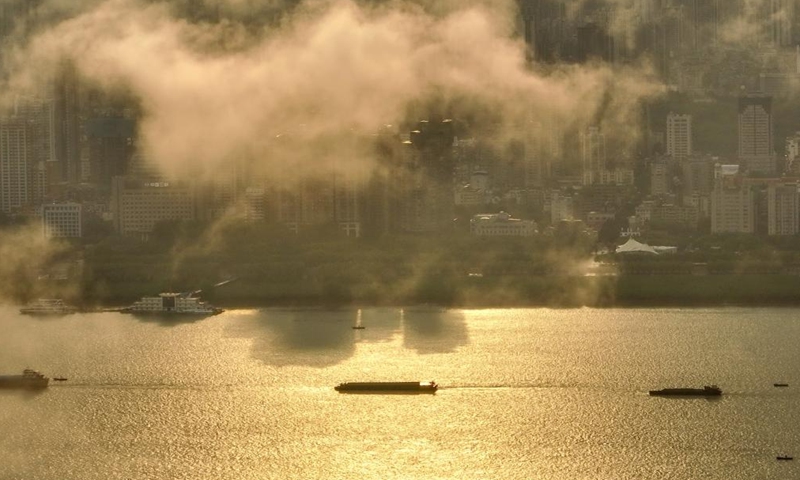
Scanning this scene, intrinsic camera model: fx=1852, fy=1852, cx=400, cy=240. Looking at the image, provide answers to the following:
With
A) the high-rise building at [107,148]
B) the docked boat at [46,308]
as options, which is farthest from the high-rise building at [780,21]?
the docked boat at [46,308]

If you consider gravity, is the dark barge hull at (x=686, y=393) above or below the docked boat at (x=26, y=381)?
below

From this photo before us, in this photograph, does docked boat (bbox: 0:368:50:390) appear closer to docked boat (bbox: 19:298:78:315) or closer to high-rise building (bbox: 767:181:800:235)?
docked boat (bbox: 19:298:78:315)

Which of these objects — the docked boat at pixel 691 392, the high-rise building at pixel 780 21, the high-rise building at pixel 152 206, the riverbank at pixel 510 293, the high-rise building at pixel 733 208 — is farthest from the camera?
the high-rise building at pixel 780 21

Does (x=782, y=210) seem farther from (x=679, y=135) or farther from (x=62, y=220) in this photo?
(x=62, y=220)

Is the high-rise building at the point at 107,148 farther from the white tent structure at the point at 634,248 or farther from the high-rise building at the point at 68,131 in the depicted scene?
the white tent structure at the point at 634,248

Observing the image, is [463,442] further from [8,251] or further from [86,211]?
[86,211]

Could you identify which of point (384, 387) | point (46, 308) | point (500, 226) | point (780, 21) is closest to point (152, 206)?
point (500, 226)
